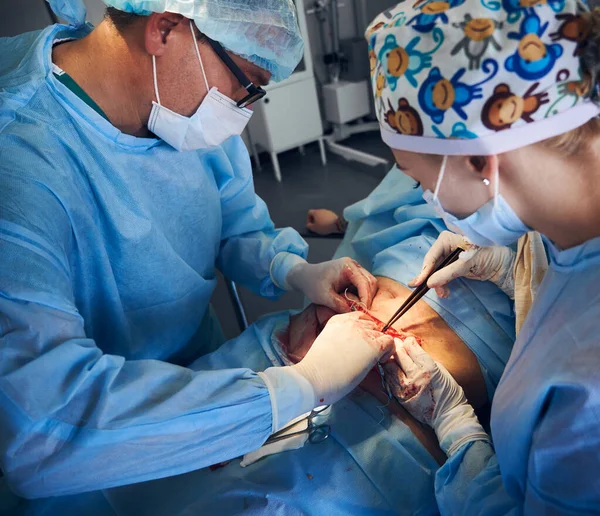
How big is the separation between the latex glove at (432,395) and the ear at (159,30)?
38.1 inches

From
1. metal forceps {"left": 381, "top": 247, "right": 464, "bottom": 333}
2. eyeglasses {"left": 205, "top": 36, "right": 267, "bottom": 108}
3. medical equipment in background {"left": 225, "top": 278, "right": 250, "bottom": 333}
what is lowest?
medical equipment in background {"left": 225, "top": 278, "right": 250, "bottom": 333}

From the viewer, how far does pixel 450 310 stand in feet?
4.70

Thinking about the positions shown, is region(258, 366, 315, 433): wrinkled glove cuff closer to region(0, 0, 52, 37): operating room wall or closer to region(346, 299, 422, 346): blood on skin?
region(346, 299, 422, 346): blood on skin

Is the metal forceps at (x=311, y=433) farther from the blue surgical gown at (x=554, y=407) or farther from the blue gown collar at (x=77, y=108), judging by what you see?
the blue gown collar at (x=77, y=108)

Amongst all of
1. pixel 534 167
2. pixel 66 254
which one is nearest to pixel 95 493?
pixel 66 254

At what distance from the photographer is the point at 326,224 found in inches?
107

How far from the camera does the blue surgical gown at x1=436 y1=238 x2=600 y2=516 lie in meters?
0.68

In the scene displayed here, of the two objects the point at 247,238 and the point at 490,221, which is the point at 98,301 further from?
the point at 490,221

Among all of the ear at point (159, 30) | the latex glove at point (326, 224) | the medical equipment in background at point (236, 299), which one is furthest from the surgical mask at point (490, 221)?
the latex glove at point (326, 224)

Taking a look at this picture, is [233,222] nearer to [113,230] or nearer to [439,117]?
[113,230]

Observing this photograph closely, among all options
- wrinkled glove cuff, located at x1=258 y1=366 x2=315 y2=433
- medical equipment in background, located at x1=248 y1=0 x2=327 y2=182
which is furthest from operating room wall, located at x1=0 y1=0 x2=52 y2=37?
wrinkled glove cuff, located at x1=258 y1=366 x2=315 y2=433

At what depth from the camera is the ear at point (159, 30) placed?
1087mm

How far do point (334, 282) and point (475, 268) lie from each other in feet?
1.41

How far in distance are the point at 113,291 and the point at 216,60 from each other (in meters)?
0.64
